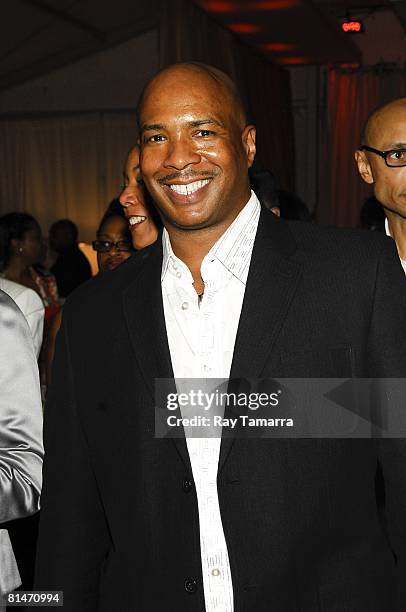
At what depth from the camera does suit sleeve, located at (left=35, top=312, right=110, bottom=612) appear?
179 cm

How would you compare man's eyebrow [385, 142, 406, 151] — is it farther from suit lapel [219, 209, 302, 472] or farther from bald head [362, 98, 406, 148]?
suit lapel [219, 209, 302, 472]

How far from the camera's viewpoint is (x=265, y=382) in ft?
5.39

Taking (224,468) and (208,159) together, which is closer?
(224,468)

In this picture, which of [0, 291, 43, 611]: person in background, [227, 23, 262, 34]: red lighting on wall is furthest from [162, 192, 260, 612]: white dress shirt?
[227, 23, 262, 34]: red lighting on wall

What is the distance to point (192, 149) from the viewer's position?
175 cm

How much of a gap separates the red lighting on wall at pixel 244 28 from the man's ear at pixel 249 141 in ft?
21.6

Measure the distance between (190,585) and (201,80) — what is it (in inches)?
39.0

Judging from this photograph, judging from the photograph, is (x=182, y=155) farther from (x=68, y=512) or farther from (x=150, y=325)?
(x=68, y=512)

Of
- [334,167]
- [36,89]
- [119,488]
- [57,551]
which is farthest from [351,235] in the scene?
[36,89]

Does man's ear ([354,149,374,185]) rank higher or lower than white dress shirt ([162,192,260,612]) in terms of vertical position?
higher

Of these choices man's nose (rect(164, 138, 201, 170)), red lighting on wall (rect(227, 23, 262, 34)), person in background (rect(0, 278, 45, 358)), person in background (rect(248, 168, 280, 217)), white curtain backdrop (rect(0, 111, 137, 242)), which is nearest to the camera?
man's nose (rect(164, 138, 201, 170))

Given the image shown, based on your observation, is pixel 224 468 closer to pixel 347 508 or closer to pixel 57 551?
pixel 347 508

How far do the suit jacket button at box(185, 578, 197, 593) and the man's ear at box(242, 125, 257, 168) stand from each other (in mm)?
858

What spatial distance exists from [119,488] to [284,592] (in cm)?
37
